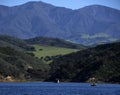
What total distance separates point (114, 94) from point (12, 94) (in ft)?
92.0

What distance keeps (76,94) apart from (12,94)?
58.8 feet

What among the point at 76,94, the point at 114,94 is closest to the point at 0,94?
the point at 76,94

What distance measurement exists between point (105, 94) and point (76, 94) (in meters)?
8.08

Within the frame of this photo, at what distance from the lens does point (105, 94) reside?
449 feet

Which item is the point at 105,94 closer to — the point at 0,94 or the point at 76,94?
the point at 76,94

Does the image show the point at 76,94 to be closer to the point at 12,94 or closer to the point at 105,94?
the point at 105,94

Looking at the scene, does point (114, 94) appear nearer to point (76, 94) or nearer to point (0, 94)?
point (76, 94)

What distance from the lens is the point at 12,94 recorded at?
13400 cm

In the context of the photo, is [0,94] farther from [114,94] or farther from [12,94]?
[114,94]

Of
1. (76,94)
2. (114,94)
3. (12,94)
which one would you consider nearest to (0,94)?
(12,94)

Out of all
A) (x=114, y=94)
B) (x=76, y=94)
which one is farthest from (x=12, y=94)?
(x=114, y=94)

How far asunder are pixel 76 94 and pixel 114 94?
10593 millimetres

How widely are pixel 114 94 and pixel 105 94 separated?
259cm

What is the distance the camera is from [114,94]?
445 feet
